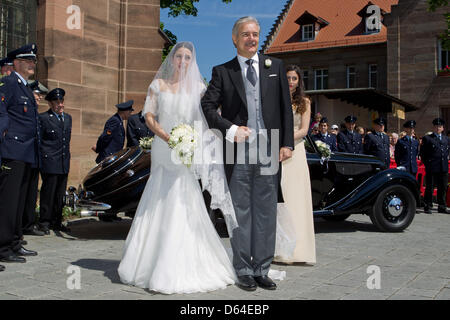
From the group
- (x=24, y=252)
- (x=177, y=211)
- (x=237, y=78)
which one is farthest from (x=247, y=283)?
(x=24, y=252)

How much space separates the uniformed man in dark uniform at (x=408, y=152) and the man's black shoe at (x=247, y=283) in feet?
26.8

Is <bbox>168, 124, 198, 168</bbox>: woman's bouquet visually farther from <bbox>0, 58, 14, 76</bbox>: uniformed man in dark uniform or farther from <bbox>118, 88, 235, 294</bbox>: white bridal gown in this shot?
<bbox>0, 58, 14, 76</bbox>: uniformed man in dark uniform

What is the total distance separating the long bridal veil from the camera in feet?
14.3

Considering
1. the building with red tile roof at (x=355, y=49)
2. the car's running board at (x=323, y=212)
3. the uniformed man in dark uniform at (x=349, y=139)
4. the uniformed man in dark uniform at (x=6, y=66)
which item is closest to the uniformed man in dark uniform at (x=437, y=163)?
the uniformed man in dark uniform at (x=349, y=139)

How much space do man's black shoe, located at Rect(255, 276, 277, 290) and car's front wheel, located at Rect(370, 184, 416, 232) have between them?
3.84m

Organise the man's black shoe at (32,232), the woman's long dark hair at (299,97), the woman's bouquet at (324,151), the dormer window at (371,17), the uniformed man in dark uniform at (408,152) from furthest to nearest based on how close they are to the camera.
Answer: the dormer window at (371,17) < the uniformed man in dark uniform at (408,152) < the woman's bouquet at (324,151) < the man's black shoe at (32,232) < the woman's long dark hair at (299,97)

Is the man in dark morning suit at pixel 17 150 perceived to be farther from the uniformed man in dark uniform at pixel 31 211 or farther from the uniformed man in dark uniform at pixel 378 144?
the uniformed man in dark uniform at pixel 378 144

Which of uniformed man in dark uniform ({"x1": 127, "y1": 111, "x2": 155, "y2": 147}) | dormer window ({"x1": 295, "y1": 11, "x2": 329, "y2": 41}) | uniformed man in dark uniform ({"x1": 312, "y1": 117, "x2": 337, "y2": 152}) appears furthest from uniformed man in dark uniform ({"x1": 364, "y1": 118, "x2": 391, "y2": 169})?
dormer window ({"x1": 295, "y1": 11, "x2": 329, "y2": 41})

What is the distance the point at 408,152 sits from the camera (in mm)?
11328

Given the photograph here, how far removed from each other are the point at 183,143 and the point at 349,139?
7.55 metres

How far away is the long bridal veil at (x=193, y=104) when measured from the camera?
14.3 feet

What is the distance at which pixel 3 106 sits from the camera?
16.5 feet

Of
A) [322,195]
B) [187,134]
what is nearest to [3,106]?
[187,134]
